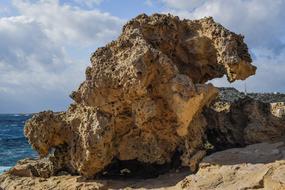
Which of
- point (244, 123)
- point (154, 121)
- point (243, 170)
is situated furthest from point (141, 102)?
point (244, 123)

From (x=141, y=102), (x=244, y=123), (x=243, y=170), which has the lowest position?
(x=243, y=170)

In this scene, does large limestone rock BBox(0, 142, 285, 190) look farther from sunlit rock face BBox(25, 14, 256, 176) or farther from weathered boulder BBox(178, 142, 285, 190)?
sunlit rock face BBox(25, 14, 256, 176)

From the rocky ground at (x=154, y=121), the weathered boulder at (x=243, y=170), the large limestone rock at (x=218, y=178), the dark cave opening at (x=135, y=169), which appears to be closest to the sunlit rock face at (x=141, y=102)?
the rocky ground at (x=154, y=121)

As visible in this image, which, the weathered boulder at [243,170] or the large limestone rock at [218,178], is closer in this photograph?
the weathered boulder at [243,170]

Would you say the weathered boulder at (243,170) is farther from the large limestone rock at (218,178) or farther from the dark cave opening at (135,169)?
the dark cave opening at (135,169)

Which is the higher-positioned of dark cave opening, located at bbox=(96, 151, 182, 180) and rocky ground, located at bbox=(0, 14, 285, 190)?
rocky ground, located at bbox=(0, 14, 285, 190)

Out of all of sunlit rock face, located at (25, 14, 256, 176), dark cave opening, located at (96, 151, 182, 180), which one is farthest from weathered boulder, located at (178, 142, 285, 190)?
dark cave opening, located at (96, 151, 182, 180)

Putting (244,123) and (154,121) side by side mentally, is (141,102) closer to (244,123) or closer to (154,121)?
(154,121)

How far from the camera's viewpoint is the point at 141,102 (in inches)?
305

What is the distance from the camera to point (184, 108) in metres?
7.47

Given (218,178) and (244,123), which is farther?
(244,123)

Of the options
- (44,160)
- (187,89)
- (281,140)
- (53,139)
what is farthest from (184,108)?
(44,160)

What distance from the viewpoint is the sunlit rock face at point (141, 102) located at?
766cm

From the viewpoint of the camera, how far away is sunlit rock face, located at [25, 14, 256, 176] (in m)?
7.66
